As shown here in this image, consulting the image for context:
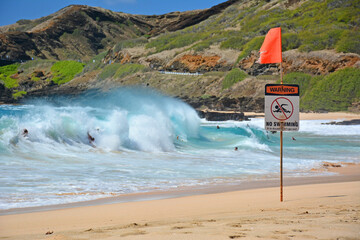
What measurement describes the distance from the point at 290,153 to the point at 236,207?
12984 millimetres

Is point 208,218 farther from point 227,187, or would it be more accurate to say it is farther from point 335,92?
point 335,92

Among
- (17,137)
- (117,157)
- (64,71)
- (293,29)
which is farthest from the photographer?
(64,71)

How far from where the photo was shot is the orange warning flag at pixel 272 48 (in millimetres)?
8305

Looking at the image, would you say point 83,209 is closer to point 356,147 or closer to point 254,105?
point 356,147

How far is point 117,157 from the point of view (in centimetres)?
1622

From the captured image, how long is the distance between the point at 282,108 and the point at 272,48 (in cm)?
143

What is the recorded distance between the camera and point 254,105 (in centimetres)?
5691

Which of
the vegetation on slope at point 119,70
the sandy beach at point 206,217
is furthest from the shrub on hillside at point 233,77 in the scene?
the sandy beach at point 206,217

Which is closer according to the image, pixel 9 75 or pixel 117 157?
pixel 117 157

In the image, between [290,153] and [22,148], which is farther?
[290,153]

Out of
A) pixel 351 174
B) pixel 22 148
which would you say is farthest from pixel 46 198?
pixel 351 174

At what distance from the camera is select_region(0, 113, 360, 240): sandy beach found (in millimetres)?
4676

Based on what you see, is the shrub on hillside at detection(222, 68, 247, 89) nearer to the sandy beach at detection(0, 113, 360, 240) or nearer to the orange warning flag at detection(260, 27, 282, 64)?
the sandy beach at detection(0, 113, 360, 240)

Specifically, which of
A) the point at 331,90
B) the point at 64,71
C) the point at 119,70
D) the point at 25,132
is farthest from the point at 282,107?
the point at 64,71
